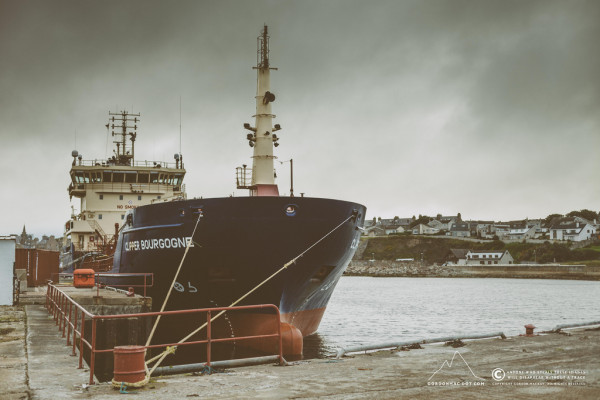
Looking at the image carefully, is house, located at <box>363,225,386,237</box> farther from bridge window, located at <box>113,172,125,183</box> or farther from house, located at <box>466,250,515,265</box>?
bridge window, located at <box>113,172,125,183</box>

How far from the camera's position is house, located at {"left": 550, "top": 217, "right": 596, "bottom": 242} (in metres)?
128

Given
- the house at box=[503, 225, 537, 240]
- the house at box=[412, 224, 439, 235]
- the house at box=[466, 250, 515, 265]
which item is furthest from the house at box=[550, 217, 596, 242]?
the house at box=[412, 224, 439, 235]

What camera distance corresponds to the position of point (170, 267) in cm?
1387

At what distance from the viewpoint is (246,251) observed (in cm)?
1291

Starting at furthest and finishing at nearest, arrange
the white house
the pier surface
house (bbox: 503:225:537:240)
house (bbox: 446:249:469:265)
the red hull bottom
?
house (bbox: 503:225:537:240)
house (bbox: 446:249:469:265)
the white house
the red hull bottom
the pier surface

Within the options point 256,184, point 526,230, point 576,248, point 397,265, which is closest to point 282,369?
point 256,184

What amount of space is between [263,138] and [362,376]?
10628mm

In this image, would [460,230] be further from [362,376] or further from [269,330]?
[362,376]

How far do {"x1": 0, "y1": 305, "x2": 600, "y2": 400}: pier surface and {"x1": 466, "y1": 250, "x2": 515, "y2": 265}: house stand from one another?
114 metres

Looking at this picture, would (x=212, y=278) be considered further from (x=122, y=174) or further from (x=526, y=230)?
(x=526, y=230)

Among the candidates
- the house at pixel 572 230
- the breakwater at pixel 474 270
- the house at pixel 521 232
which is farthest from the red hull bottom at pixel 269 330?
the house at pixel 521 232

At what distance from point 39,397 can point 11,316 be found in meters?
7.59

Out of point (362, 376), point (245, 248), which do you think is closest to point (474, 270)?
point (245, 248)

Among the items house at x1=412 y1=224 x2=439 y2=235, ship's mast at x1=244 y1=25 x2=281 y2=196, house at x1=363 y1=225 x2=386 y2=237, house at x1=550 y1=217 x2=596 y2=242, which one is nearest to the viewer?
ship's mast at x1=244 y1=25 x2=281 y2=196
